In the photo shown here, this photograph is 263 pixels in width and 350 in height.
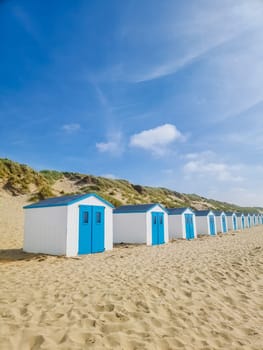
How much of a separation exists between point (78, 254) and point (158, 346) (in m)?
8.88

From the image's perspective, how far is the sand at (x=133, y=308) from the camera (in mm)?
3342

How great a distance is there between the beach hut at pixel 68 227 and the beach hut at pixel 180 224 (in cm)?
1016

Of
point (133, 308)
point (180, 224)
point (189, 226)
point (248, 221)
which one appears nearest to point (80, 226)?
point (133, 308)

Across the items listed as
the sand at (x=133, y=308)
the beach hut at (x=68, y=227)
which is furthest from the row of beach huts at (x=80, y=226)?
the sand at (x=133, y=308)

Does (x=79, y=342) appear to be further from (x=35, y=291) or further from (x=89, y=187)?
(x=89, y=187)

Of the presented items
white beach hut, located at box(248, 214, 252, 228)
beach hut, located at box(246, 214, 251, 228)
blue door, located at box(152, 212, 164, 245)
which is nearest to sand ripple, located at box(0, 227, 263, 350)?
blue door, located at box(152, 212, 164, 245)

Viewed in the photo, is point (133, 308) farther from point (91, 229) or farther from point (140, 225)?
point (140, 225)

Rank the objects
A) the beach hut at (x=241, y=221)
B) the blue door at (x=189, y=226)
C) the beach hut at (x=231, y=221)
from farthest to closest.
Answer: the beach hut at (x=241, y=221)
the beach hut at (x=231, y=221)
the blue door at (x=189, y=226)

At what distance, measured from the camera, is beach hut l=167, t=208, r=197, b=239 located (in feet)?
71.6

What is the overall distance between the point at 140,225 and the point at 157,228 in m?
1.58

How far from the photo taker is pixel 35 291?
5.41 metres

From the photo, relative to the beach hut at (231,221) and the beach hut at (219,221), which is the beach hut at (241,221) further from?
the beach hut at (219,221)

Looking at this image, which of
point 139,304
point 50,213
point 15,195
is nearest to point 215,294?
point 139,304

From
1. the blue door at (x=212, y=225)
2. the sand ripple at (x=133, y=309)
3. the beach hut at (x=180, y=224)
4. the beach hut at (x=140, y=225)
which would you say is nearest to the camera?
the sand ripple at (x=133, y=309)
